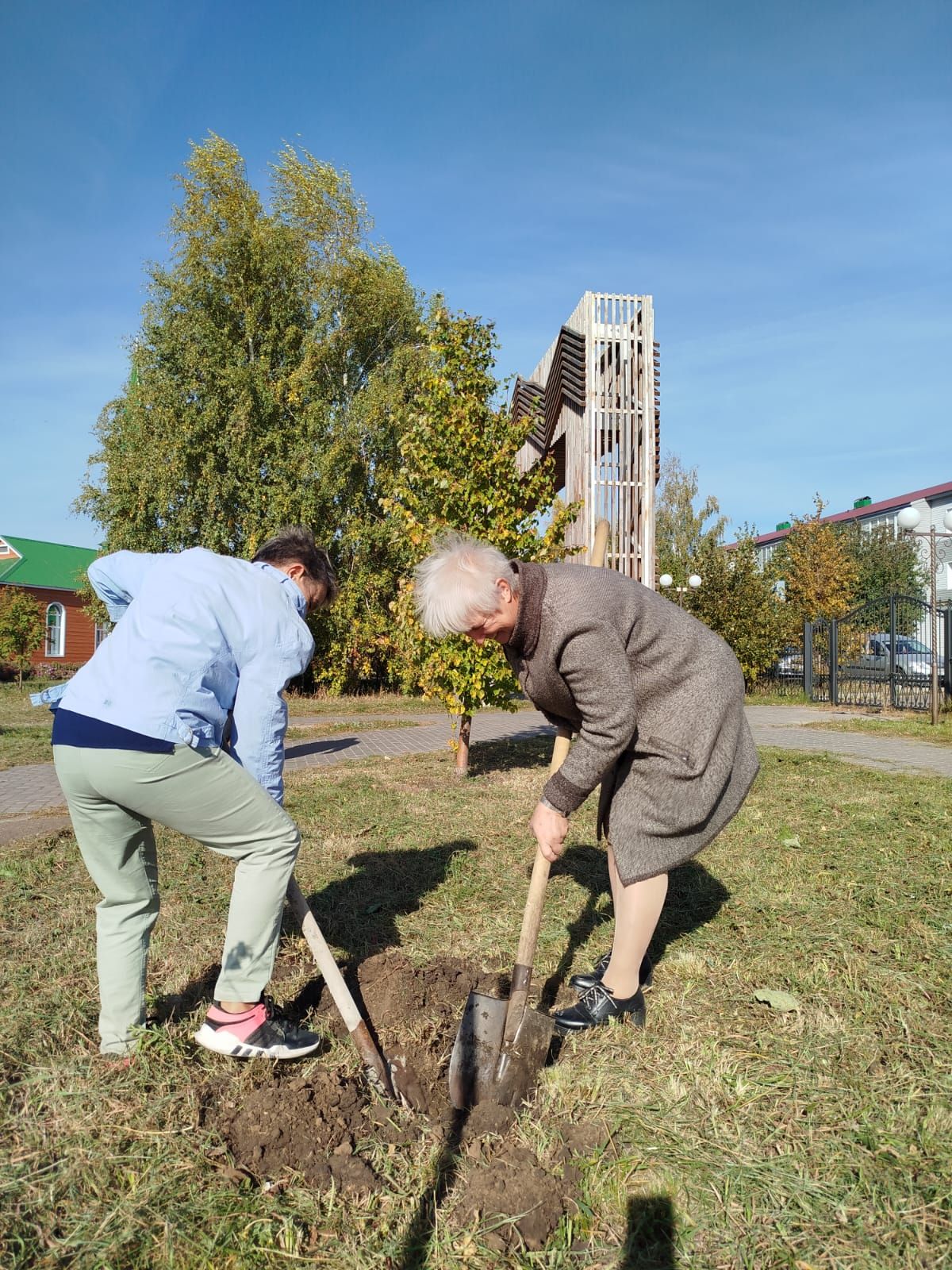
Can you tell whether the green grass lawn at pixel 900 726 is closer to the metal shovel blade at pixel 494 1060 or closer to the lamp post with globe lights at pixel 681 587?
the lamp post with globe lights at pixel 681 587

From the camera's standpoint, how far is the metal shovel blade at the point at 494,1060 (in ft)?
8.66

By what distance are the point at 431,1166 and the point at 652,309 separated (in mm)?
11350

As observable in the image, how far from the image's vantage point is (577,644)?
264 cm

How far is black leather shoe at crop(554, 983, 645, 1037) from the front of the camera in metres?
2.97

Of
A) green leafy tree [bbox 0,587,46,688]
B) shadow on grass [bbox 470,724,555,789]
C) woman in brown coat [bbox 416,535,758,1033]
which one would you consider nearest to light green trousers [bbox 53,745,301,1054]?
woman in brown coat [bbox 416,535,758,1033]

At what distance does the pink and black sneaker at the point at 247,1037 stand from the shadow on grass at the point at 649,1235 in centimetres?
113

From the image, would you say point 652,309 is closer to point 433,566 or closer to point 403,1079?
point 433,566

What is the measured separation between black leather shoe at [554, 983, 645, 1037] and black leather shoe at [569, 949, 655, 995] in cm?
18

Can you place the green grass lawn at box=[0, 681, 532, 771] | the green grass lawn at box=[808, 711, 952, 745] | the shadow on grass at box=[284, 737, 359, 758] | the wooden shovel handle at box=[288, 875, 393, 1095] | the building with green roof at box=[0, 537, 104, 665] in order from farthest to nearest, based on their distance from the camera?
the building with green roof at box=[0, 537, 104, 665] < the green grass lawn at box=[808, 711, 952, 745] < the green grass lawn at box=[0, 681, 532, 771] < the shadow on grass at box=[284, 737, 359, 758] < the wooden shovel handle at box=[288, 875, 393, 1095]

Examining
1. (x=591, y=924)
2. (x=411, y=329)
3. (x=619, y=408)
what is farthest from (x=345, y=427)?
(x=591, y=924)

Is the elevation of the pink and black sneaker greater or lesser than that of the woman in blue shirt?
lesser

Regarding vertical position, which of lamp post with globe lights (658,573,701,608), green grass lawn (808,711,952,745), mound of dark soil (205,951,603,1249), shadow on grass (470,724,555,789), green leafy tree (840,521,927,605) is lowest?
mound of dark soil (205,951,603,1249)

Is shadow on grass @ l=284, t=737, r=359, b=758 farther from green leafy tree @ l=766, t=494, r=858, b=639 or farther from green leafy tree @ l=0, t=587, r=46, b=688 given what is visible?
green leafy tree @ l=766, t=494, r=858, b=639

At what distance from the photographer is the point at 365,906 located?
4.41 m
